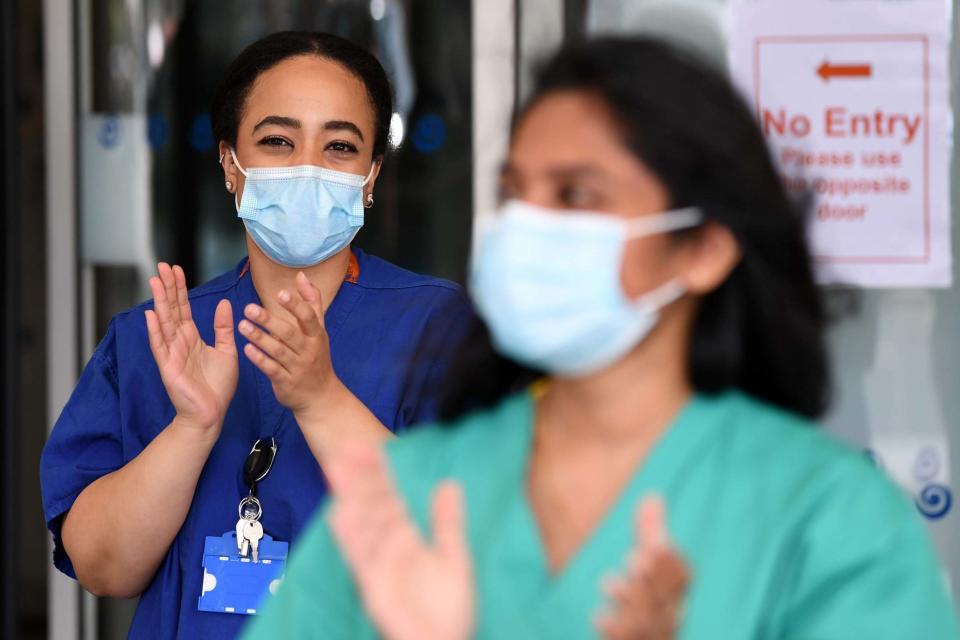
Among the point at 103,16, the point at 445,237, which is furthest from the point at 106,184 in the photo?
the point at 445,237

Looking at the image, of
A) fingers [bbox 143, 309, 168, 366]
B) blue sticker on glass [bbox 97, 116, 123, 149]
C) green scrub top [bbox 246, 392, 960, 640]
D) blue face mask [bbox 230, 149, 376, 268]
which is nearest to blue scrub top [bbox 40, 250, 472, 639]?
blue face mask [bbox 230, 149, 376, 268]

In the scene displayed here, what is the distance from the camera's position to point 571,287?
Answer: 1.47m

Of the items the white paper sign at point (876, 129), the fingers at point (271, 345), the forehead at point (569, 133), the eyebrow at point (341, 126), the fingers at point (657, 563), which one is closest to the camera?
the fingers at point (657, 563)

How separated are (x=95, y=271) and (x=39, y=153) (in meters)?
0.33

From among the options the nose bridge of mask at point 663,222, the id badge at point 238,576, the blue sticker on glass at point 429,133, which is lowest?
the id badge at point 238,576

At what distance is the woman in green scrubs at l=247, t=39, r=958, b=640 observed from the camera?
1.35m

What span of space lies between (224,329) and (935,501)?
62.9 inches

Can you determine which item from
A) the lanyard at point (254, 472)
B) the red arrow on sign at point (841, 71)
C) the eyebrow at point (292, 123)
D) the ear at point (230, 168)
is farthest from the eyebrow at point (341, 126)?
the red arrow on sign at point (841, 71)

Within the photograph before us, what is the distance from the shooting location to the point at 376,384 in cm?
220

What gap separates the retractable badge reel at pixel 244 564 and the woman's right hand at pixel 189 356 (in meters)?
0.14

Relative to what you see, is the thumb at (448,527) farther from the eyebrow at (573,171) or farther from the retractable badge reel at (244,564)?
the retractable badge reel at (244,564)

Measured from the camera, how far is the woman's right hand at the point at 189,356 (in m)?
2.04

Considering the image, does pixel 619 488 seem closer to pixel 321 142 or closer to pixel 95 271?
pixel 321 142

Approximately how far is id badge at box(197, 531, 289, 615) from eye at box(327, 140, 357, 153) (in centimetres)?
62
